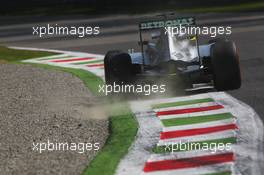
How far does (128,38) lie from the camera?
2656 cm

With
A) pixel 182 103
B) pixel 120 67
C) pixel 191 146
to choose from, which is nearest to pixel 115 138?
pixel 191 146

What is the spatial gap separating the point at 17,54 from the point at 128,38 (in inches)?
190

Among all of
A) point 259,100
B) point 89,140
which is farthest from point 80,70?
point 89,140

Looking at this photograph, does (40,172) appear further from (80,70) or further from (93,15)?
(93,15)

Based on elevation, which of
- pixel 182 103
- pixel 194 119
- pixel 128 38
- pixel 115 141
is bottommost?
pixel 128 38

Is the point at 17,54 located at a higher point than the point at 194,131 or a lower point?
lower

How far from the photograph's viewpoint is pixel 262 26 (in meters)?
27.1

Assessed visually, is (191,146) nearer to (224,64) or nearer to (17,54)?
(224,64)

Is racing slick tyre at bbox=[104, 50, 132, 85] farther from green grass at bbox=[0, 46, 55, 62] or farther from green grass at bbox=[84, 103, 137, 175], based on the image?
green grass at bbox=[0, 46, 55, 62]

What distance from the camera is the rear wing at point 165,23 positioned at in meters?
12.8

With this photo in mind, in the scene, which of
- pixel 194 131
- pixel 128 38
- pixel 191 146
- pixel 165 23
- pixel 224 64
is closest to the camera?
pixel 191 146

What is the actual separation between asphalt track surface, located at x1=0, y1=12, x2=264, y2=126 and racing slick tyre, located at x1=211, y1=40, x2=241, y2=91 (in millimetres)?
308

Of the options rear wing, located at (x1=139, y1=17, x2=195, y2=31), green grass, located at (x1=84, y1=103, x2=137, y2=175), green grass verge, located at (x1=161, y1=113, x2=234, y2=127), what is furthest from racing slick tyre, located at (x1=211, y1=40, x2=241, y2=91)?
green grass, located at (x1=84, y1=103, x2=137, y2=175)

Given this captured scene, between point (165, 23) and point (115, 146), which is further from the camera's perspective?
point (165, 23)
